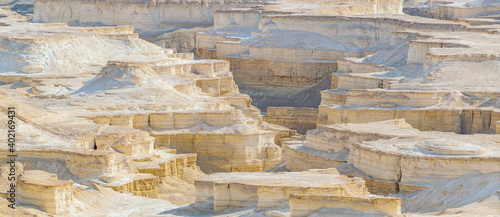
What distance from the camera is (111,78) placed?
A: 3750cm

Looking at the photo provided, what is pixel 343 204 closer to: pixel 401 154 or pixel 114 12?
pixel 401 154

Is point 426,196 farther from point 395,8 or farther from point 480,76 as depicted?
point 395,8

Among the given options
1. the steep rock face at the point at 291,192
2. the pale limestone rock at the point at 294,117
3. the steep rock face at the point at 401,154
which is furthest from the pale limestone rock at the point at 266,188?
the pale limestone rock at the point at 294,117

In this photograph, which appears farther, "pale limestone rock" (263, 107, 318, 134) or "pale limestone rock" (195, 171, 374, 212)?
"pale limestone rock" (263, 107, 318, 134)

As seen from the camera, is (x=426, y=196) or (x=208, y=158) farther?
(x=208, y=158)

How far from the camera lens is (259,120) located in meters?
41.6

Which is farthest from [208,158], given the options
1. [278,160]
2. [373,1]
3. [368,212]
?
[373,1]

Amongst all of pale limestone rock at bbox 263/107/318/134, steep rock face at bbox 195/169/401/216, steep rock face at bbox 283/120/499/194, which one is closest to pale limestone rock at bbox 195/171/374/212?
steep rock face at bbox 195/169/401/216

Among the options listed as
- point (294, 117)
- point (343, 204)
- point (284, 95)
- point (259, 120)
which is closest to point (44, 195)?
point (343, 204)

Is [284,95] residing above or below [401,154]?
below

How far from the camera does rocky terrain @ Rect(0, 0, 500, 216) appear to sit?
2361cm

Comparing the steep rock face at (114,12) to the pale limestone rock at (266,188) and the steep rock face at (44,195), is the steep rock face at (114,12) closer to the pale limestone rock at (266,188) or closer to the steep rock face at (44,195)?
the pale limestone rock at (266,188)

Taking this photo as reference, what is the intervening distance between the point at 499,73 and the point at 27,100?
50.0 ft

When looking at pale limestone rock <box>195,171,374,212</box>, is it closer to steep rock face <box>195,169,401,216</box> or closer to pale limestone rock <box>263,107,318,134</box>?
steep rock face <box>195,169,401,216</box>
